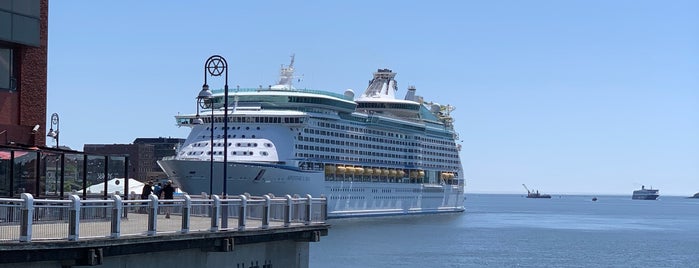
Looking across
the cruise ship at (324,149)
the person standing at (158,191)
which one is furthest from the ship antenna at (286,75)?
the person standing at (158,191)

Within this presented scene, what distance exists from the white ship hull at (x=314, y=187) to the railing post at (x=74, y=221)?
7165 cm

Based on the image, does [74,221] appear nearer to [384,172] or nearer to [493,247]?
[493,247]

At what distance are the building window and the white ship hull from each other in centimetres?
6316

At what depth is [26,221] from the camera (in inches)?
643

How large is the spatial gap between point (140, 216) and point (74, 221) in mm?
3218

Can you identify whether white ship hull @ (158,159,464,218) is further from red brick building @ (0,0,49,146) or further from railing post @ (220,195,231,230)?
railing post @ (220,195,231,230)

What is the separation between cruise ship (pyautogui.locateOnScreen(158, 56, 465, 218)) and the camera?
3826 inches

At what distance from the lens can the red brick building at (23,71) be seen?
24.7 meters

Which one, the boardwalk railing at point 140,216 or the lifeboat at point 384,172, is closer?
the boardwalk railing at point 140,216

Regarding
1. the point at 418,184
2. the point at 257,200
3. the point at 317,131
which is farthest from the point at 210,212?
the point at 418,184

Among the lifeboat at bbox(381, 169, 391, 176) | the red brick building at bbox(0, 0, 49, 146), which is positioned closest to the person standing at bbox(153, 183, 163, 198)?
the red brick building at bbox(0, 0, 49, 146)

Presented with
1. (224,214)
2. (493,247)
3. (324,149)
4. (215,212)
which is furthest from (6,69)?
(324,149)

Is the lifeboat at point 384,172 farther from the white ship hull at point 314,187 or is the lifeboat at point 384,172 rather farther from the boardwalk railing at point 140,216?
the boardwalk railing at point 140,216

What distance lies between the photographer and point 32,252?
53.2ft
